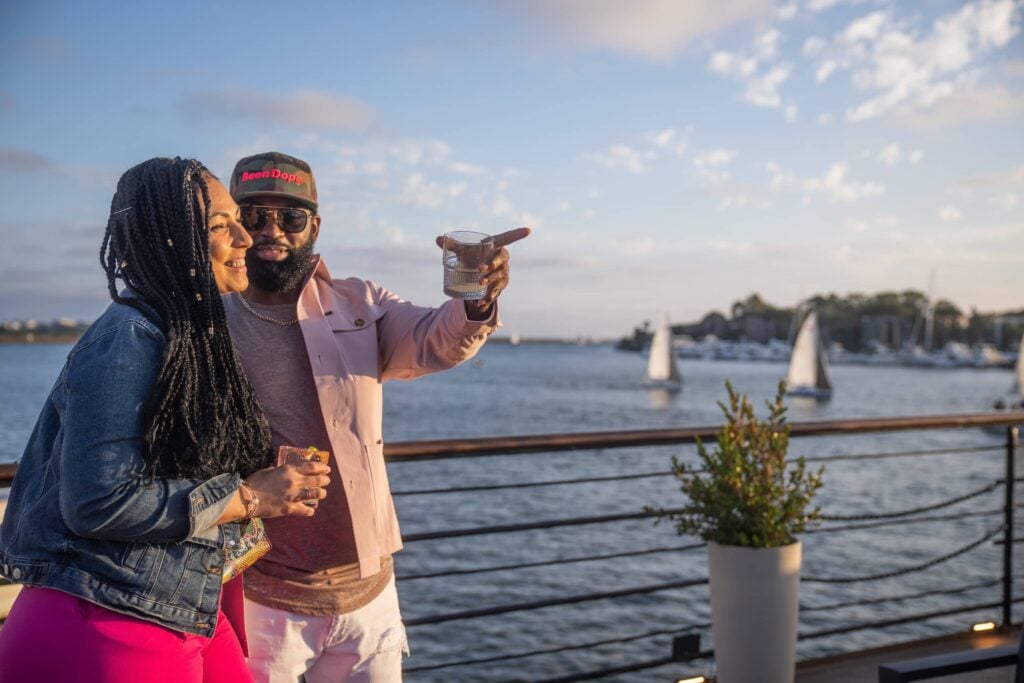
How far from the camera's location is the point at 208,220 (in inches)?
52.7

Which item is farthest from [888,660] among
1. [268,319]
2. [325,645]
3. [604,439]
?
[268,319]

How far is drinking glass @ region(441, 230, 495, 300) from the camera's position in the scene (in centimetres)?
172

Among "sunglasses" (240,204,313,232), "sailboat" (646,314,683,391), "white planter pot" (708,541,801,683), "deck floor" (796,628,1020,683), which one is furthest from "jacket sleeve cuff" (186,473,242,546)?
"sailboat" (646,314,683,391)

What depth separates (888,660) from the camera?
3.27m

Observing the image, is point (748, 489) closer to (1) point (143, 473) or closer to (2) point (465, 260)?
(2) point (465, 260)

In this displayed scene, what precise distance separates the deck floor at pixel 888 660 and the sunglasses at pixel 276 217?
2462mm

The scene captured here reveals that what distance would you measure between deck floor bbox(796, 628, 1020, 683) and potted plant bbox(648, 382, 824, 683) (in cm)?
46

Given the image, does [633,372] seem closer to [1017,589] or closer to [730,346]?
[730,346]

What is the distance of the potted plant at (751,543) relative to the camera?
2.79m

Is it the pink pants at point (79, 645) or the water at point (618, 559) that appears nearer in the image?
the pink pants at point (79, 645)

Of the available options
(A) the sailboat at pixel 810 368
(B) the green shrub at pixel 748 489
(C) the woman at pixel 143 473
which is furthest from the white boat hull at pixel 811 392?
(C) the woman at pixel 143 473

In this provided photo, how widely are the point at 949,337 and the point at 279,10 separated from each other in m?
104

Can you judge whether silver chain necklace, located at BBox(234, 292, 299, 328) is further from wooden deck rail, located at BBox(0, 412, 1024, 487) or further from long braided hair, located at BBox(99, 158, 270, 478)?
wooden deck rail, located at BBox(0, 412, 1024, 487)

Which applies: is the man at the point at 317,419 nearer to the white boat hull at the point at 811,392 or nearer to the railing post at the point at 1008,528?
the railing post at the point at 1008,528
